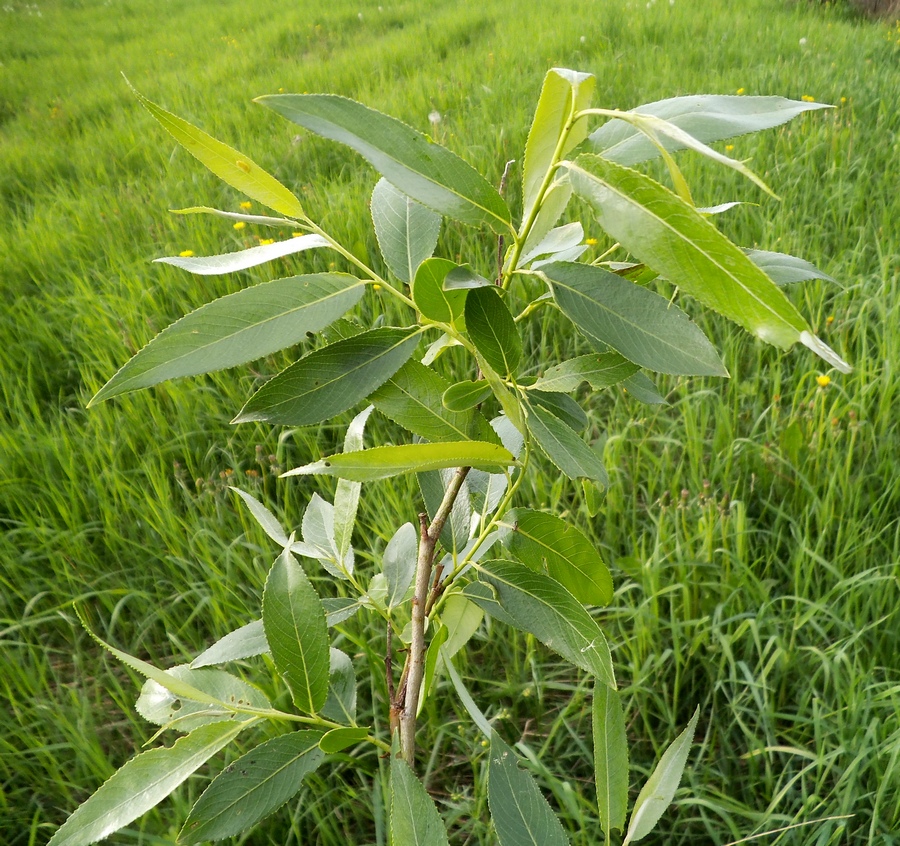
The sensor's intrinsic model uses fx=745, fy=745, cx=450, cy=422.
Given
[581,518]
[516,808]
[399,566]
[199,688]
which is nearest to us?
[516,808]

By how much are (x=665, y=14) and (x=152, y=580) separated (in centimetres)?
435

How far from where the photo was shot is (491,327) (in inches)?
17.9

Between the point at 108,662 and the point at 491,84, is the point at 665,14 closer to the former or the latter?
the point at 491,84

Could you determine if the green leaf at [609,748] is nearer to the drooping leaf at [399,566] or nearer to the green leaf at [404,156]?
the drooping leaf at [399,566]

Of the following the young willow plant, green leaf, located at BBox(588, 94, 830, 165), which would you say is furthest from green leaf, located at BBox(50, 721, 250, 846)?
green leaf, located at BBox(588, 94, 830, 165)

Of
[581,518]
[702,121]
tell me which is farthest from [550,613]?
[581,518]

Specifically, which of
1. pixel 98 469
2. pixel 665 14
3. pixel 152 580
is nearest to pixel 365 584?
pixel 152 580

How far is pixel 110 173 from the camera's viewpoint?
337 centimetres

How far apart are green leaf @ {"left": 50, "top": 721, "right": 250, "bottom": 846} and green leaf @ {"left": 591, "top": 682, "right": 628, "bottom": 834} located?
Result: 29 cm

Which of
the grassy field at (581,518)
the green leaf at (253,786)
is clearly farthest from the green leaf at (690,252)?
the grassy field at (581,518)

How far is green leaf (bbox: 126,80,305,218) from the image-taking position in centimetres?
43

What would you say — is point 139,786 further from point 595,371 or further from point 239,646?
point 595,371

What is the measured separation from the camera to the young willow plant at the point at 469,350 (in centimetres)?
39

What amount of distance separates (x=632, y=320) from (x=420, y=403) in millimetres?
153
